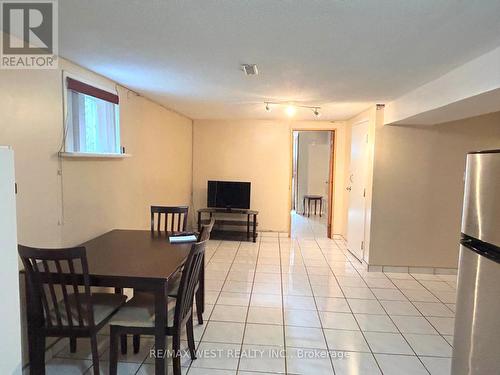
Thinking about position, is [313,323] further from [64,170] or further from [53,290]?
[64,170]

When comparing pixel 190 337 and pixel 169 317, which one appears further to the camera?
pixel 190 337

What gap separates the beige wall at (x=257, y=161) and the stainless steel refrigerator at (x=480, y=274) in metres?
4.49

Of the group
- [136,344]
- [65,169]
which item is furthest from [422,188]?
[65,169]

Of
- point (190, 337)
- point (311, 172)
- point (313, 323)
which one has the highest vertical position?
point (311, 172)

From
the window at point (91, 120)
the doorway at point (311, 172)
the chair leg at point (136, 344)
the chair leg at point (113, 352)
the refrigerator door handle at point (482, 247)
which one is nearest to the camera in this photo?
the refrigerator door handle at point (482, 247)

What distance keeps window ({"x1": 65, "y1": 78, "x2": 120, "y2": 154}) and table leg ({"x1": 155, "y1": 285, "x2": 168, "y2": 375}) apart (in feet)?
4.62

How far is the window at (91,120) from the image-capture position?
2574 millimetres

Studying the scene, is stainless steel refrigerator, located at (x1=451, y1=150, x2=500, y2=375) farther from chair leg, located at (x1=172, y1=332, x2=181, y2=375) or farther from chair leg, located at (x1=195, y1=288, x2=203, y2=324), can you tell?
chair leg, located at (x1=195, y1=288, x2=203, y2=324)

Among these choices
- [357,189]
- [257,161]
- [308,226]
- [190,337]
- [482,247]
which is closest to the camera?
[482,247]

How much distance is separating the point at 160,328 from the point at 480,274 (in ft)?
5.69

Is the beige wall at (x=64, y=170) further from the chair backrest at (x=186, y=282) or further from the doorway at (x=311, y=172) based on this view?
the doorway at (x=311, y=172)

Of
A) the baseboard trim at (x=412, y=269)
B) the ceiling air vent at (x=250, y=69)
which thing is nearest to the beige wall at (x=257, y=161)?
the baseboard trim at (x=412, y=269)

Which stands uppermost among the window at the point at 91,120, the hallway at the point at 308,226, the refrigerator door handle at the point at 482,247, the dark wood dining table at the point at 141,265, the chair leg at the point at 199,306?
the window at the point at 91,120

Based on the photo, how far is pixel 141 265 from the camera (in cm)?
213
